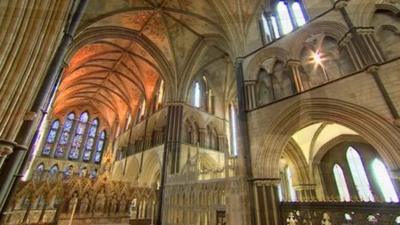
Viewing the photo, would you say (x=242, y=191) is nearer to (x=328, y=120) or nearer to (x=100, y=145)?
(x=328, y=120)

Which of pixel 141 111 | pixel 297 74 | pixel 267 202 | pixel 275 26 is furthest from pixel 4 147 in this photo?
pixel 141 111

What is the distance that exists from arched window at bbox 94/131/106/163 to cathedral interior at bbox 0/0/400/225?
658cm

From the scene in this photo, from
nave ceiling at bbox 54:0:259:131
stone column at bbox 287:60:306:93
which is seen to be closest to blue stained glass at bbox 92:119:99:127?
nave ceiling at bbox 54:0:259:131

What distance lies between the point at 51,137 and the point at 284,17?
71.3ft

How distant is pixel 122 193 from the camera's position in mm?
8125

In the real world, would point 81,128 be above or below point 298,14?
above

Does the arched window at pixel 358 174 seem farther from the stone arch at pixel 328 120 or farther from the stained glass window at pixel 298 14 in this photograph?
the stained glass window at pixel 298 14

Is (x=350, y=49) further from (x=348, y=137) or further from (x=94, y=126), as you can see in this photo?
(x=94, y=126)

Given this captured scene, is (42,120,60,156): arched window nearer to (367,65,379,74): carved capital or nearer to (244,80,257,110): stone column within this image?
(244,80,257,110): stone column

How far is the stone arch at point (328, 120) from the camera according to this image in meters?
4.16

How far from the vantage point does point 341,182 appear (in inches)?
348

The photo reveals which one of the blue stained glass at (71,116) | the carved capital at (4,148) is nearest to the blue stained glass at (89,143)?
the blue stained glass at (71,116)

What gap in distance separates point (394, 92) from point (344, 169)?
19.3 feet

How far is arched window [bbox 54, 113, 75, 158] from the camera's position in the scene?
1894cm
